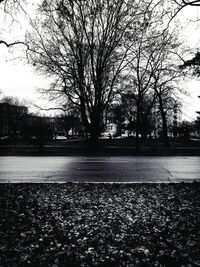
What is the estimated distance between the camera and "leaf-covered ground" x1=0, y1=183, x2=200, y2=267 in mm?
4051

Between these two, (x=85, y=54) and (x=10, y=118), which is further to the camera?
(x=10, y=118)

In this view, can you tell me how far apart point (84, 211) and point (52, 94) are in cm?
1742

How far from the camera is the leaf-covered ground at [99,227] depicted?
13.3 feet

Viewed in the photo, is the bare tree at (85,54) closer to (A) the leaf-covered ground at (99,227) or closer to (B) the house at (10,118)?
(A) the leaf-covered ground at (99,227)

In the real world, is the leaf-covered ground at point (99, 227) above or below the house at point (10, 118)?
below

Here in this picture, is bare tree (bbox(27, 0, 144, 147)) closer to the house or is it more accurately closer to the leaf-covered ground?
the leaf-covered ground

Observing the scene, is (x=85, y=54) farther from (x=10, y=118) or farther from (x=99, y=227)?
(x=10, y=118)

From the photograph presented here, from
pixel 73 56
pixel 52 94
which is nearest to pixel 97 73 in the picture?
pixel 73 56

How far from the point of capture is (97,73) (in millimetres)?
21922

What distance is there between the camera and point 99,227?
5297 mm

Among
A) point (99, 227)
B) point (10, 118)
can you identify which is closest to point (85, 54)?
point (99, 227)

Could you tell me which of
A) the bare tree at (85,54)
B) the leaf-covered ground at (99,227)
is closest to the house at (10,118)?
the bare tree at (85,54)

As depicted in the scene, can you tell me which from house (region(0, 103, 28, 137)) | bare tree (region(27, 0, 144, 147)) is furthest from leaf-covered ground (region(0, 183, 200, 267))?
house (region(0, 103, 28, 137))

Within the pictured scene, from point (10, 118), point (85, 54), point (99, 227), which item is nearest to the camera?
point (99, 227)
